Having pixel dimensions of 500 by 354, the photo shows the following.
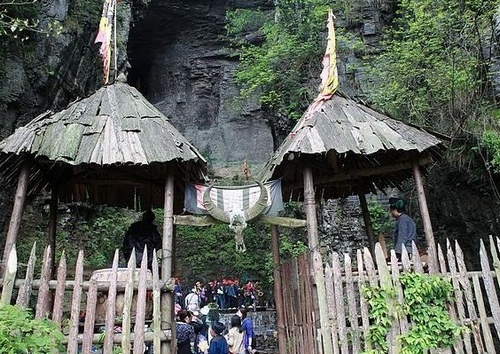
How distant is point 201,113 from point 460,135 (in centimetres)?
1651

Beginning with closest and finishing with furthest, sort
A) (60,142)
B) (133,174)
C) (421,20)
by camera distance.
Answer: (60,142) < (133,174) < (421,20)

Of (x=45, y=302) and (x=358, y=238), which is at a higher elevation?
(x=358, y=238)

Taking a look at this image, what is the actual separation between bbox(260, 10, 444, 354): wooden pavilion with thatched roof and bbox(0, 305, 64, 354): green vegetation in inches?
113

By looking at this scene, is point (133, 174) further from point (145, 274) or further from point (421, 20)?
point (421, 20)

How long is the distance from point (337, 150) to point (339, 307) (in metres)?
2.18

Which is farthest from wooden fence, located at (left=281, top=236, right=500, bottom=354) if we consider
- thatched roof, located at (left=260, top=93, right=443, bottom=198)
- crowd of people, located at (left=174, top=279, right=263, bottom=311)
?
crowd of people, located at (left=174, top=279, right=263, bottom=311)

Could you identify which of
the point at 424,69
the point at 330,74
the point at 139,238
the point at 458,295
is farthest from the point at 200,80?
the point at 458,295

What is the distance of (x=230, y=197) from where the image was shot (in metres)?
7.16

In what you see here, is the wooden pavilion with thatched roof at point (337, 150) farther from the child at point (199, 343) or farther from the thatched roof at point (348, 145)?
the child at point (199, 343)

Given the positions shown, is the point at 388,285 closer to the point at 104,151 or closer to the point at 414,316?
the point at 414,316

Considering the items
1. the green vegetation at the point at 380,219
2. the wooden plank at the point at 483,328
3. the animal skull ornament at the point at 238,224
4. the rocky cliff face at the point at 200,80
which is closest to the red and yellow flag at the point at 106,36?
the animal skull ornament at the point at 238,224

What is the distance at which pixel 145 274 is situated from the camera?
4984mm

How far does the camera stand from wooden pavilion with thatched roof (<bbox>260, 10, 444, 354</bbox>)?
6520 mm

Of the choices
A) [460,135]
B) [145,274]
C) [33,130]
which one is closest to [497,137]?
[460,135]
